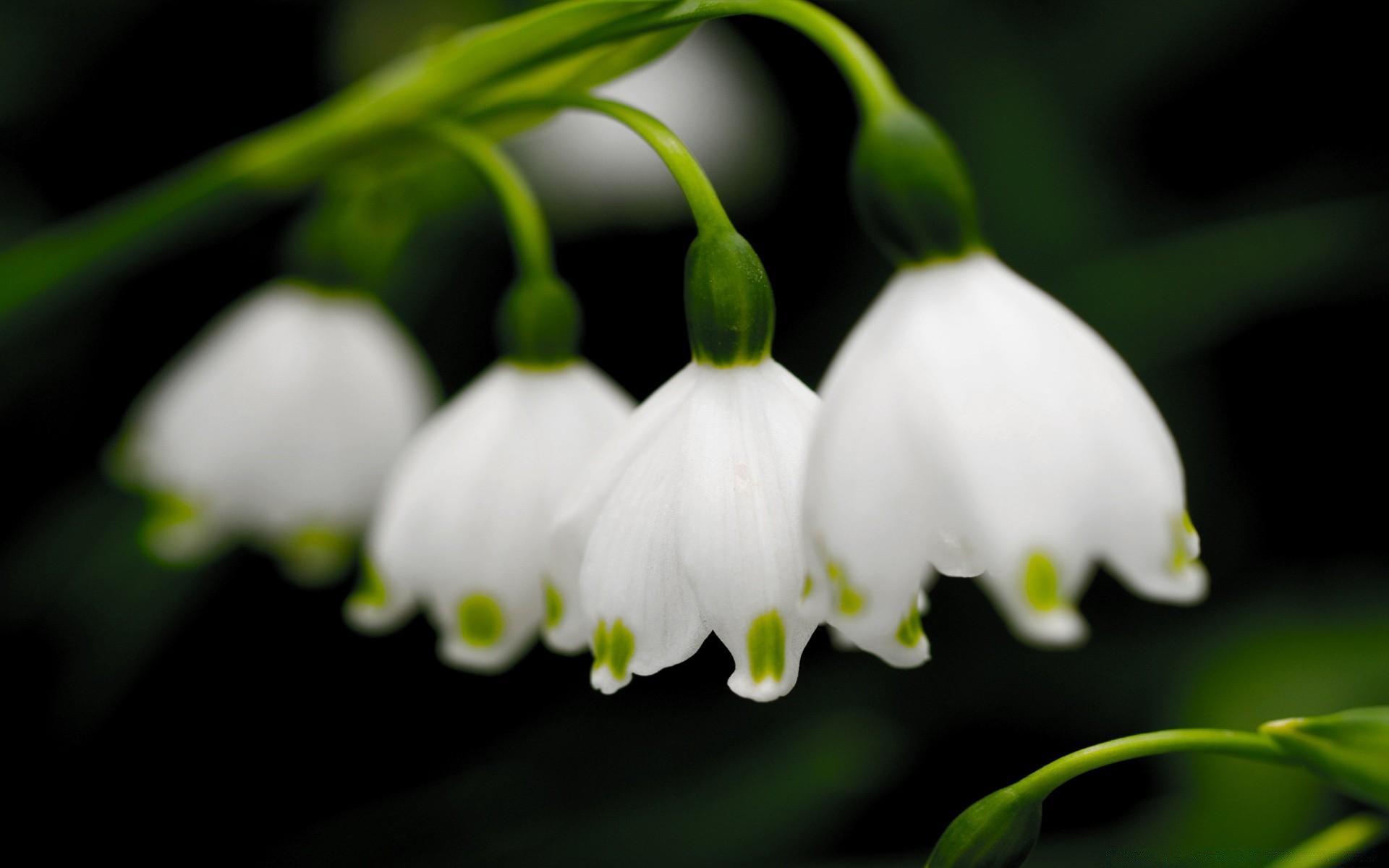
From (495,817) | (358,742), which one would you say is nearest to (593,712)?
(495,817)

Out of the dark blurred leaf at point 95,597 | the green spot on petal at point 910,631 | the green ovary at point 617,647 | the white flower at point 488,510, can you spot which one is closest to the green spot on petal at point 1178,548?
the green spot on petal at point 910,631

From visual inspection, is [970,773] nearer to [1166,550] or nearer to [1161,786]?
[1161,786]

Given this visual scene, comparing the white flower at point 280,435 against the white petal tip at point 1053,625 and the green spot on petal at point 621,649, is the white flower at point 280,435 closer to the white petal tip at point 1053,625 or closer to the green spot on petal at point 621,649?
the green spot on petal at point 621,649

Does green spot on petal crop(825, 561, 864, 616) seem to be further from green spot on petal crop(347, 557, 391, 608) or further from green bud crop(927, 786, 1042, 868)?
green spot on petal crop(347, 557, 391, 608)

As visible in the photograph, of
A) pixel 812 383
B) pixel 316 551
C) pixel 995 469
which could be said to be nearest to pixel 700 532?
pixel 995 469

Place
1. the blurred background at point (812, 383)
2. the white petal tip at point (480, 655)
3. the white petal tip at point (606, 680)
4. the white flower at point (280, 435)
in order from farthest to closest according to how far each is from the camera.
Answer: the blurred background at point (812, 383) < the white flower at point (280, 435) < the white petal tip at point (480, 655) < the white petal tip at point (606, 680)

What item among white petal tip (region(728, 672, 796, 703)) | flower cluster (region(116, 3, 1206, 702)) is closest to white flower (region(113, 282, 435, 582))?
flower cluster (region(116, 3, 1206, 702))
